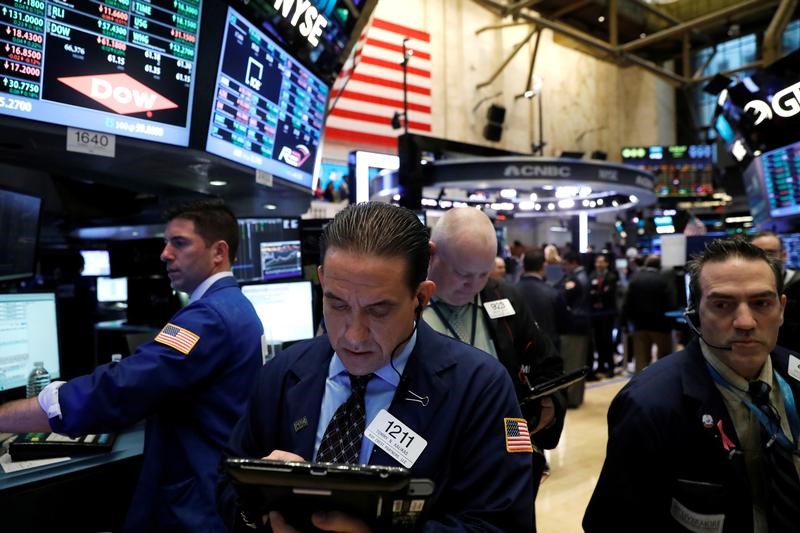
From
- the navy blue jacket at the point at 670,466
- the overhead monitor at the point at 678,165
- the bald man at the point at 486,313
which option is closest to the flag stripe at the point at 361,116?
the overhead monitor at the point at 678,165

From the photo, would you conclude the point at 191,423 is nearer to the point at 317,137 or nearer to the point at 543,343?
the point at 543,343

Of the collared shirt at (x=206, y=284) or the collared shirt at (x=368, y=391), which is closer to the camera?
the collared shirt at (x=368, y=391)

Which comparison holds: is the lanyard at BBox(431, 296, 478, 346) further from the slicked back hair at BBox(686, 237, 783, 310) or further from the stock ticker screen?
the stock ticker screen

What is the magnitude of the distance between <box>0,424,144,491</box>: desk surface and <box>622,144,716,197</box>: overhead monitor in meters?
16.0

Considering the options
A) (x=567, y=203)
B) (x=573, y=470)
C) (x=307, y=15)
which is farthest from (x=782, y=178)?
(x=567, y=203)

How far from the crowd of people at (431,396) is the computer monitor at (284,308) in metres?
1.08

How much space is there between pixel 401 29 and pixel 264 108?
9563 millimetres

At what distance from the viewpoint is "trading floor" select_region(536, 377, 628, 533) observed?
3557 mm

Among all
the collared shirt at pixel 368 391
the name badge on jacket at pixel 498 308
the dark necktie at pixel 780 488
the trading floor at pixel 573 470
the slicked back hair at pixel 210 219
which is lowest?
the trading floor at pixel 573 470

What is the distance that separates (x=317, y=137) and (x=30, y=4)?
192 cm

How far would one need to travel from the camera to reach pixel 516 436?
1.20 metres

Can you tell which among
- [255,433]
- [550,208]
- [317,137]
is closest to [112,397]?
[255,433]

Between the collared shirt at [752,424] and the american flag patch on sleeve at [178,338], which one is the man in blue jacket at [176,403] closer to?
the american flag patch on sleeve at [178,338]

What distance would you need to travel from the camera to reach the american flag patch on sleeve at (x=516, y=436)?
1174 millimetres
